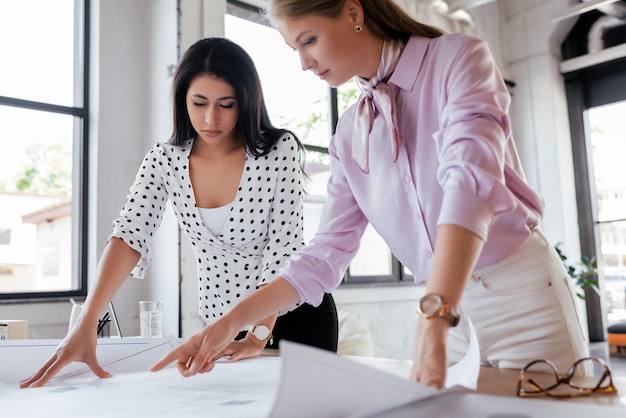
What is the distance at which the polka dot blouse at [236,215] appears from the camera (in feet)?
4.36

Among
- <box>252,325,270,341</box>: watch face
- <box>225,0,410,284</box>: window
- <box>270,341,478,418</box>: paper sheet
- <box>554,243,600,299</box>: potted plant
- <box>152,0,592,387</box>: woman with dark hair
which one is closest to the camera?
<box>270,341,478,418</box>: paper sheet

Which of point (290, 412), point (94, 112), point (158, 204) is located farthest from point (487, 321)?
point (94, 112)

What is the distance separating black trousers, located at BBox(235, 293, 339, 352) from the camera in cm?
137

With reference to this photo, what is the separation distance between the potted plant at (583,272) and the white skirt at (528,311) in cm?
439

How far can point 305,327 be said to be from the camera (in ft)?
4.53

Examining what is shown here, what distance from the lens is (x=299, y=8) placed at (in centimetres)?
98

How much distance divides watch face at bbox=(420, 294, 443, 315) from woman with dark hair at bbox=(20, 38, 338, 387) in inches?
27.4

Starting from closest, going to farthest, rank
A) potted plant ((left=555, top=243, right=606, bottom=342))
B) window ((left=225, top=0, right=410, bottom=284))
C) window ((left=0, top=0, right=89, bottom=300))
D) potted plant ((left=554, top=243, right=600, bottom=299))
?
1. window ((left=0, top=0, right=89, bottom=300))
2. window ((left=225, top=0, right=410, bottom=284))
3. potted plant ((left=554, top=243, right=600, bottom=299))
4. potted plant ((left=555, top=243, right=606, bottom=342))

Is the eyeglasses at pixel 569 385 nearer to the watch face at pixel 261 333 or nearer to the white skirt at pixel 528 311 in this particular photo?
the white skirt at pixel 528 311

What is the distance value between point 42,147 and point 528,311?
277 centimetres

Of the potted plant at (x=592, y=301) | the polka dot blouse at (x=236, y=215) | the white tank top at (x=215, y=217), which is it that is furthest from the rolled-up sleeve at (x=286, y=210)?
the potted plant at (x=592, y=301)

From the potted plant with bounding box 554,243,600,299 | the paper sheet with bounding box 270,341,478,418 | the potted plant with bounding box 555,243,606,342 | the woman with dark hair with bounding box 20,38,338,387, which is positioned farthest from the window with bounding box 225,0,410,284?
the paper sheet with bounding box 270,341,478,418

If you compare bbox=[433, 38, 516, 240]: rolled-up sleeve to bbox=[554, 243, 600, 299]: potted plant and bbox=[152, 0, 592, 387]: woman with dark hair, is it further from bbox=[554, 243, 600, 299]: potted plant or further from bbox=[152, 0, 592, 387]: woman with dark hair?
bbox=[554, 243, 600, 299]: potted plant

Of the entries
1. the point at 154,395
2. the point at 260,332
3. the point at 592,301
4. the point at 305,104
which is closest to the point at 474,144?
the point at 154,395
